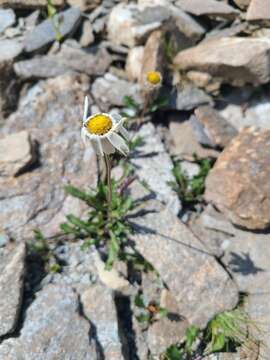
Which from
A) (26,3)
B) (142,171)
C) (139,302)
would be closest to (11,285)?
(139,302)

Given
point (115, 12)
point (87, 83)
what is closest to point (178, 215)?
point (87, 83)

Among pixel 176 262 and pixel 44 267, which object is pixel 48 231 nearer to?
pixel 44 267

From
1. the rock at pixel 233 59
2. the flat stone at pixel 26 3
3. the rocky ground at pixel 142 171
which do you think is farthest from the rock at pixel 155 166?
the flat stone at pixel 26 3

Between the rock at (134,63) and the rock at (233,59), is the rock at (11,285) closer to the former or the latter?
the rock at (134,63)

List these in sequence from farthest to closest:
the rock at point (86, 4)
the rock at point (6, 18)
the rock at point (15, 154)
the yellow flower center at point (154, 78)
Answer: the rock at point (86, 4) → the rock at point (6, 18) → the yellow flower center at point (154, 78) → the rock at point (15, 154)

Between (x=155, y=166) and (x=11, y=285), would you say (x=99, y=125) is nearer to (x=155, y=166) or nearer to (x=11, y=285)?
(x=11, y=285)

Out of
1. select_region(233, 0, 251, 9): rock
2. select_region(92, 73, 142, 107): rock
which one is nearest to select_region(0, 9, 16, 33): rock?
select_region(92, 73, 142, 107): rock

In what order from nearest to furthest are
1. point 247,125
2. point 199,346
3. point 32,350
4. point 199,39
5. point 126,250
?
point 32,350
point 199,346
point 126,250
point 247,125
point 199,39
